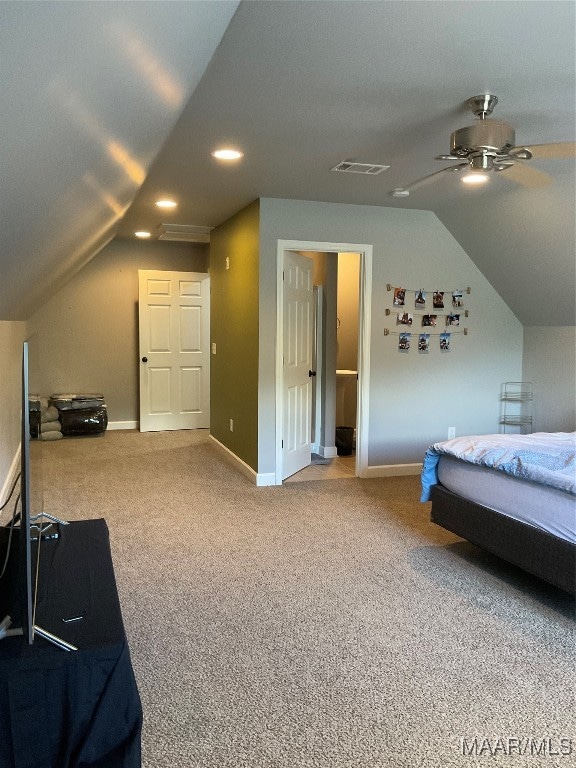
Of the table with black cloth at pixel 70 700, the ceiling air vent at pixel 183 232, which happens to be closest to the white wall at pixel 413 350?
the ceiling air vent at pixel 183 232

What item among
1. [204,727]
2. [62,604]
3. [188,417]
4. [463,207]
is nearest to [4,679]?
[62,604]

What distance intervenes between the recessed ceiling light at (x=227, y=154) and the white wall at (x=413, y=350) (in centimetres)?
113

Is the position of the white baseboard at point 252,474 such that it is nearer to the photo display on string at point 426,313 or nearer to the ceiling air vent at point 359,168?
the photo display on string at point 426,313

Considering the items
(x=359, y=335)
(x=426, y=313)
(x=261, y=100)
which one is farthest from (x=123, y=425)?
(x=261, y=100)

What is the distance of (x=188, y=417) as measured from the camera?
789 centimetres

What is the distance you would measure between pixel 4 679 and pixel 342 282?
22.0ft

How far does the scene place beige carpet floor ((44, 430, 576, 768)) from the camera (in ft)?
6.40

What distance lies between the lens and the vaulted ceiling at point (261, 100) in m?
1.31

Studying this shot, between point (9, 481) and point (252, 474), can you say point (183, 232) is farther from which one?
point (9, 481)

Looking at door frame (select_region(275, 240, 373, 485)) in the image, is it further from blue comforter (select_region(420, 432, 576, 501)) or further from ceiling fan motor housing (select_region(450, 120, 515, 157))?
ceiling fan motor housing (select_region(450, 120, 515, 157))

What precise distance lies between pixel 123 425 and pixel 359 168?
5.12 meters

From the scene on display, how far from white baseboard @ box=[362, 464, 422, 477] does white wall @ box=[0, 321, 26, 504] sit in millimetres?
2953

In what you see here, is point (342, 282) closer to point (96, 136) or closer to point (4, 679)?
point (96, 136)

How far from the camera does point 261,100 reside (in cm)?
286
